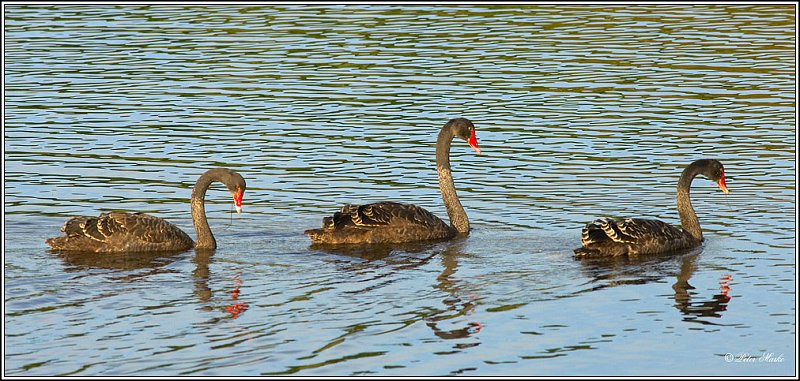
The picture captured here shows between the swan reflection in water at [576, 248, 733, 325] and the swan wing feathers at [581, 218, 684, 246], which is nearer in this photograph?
the swan reflection in water at [576, 248, 733, 325]

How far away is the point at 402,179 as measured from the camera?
21234 millimetres

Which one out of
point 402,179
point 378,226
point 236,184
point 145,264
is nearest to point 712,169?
point 378,226

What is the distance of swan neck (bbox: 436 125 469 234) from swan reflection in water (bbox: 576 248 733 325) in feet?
7.08

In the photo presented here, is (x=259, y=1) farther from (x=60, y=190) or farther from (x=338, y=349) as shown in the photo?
(x=338, y=349)

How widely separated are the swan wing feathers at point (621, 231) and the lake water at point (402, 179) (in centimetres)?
25

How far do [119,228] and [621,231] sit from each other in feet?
17.6

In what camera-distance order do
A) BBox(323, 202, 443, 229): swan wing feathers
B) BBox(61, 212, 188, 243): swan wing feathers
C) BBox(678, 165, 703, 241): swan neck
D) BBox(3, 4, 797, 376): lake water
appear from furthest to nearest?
BBox(678, 165, 703, 241): swan neck
BBox(323, 202, 443, 229): swan wing feathers
BBox(61, 212, 188, 243): swan wing feathers
BBox(3, 4, 797, 376): lake water

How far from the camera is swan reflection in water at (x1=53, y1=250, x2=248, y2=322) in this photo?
600 inches

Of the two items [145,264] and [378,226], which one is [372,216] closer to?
[378,226]

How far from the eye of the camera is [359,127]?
24984mm

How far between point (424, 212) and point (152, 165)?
5.66 meters

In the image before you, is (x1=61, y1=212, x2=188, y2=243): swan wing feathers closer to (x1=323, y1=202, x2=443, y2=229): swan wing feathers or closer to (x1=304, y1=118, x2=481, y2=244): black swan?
(x1=304, y1=118, x2=481, y2=244): black swan

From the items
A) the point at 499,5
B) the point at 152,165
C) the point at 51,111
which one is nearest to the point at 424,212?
the point at 152,165

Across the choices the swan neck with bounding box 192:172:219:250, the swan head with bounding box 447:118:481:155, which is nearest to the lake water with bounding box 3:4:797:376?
the swan neck with bounding box 192:172:219:250
